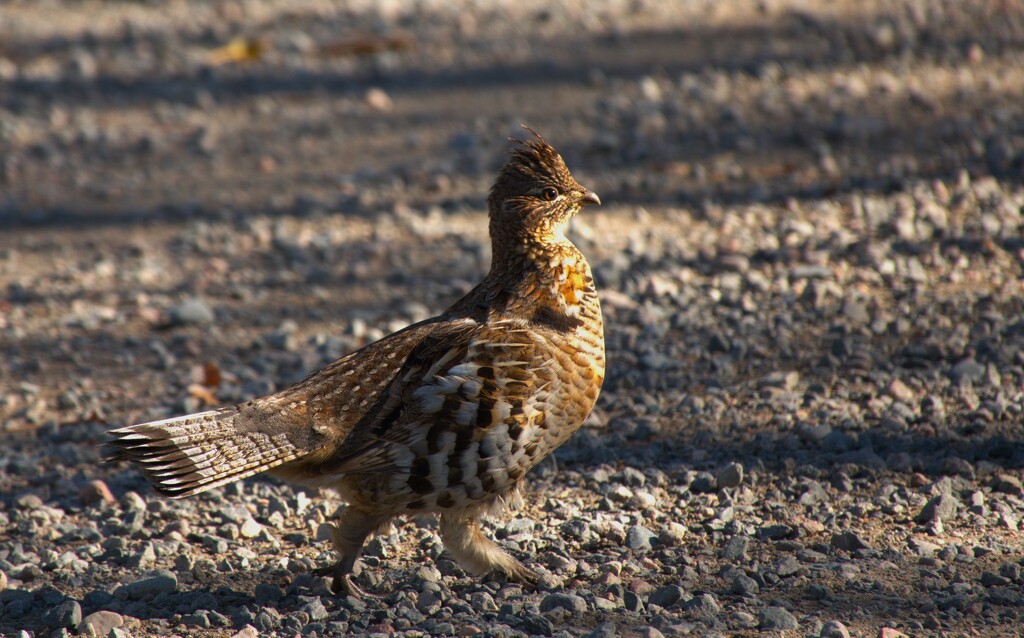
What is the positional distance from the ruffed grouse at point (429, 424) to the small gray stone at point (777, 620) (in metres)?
1.01

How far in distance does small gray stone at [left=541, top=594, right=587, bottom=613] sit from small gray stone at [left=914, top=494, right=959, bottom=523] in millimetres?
1589

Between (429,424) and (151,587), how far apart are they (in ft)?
4.60

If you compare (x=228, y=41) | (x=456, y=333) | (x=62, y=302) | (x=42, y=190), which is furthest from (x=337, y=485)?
(x=228, y=41)

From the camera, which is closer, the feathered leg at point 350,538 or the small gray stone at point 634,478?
the feathered leg at point 350,538

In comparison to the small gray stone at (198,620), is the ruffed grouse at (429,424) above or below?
above

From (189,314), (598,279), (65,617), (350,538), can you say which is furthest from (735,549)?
(189,314)

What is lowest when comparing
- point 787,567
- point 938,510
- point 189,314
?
point 787,567

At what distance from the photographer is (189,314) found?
796 cm

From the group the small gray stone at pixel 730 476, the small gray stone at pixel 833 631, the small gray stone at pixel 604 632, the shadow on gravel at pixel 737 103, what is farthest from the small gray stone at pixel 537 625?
the shadow on gravel at pixel 737 103

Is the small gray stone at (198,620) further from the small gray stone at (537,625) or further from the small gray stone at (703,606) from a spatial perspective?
the small gray stone at (703,606)

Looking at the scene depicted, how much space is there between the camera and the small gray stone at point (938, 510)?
199 inches

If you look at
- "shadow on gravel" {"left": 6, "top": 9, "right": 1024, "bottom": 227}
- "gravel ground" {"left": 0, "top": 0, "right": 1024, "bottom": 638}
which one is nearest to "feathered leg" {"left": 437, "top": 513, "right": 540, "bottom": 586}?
"gravel ground" {"left": 0, "top": 0, "right": 1024, "bottom": 638}

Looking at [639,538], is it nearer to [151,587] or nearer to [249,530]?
[249,530]

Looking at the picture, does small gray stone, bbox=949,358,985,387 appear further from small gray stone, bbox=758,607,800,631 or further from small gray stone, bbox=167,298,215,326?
small gray stone, bbox=167,298,215,326
